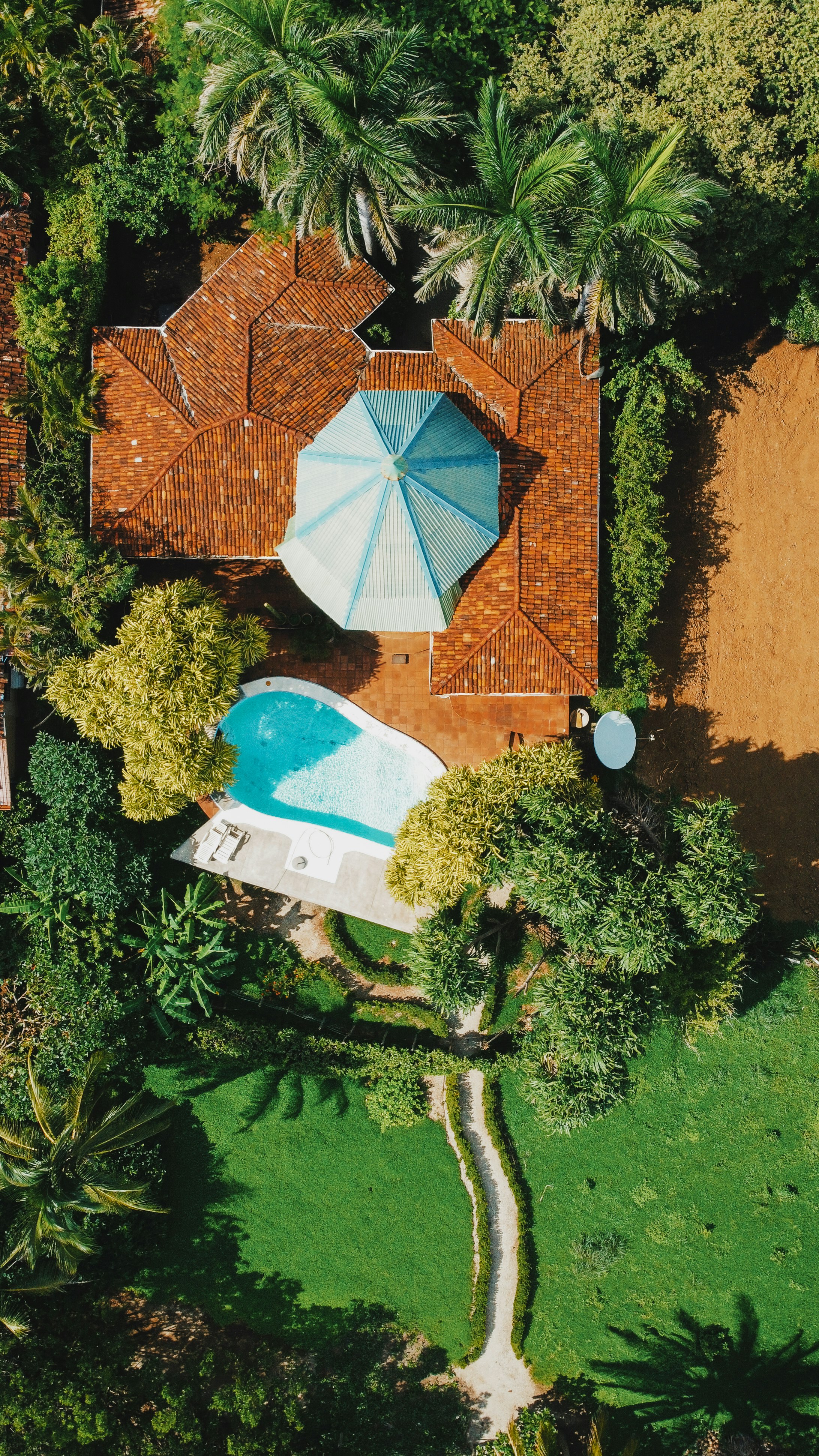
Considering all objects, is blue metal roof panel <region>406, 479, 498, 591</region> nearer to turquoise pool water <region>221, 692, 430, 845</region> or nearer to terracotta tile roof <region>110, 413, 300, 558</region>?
terracotta tile roof <region>110, 413, 300, 558</region>

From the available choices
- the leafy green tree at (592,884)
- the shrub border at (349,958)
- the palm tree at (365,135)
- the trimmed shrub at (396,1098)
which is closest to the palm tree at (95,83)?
the palm tree at (365,135)

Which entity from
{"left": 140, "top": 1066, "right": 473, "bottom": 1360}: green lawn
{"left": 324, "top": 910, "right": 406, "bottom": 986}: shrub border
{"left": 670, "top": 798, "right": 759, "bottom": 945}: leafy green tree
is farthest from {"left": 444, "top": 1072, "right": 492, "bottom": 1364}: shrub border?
{"left": 670, "top": 798, "right": 759, "bottom": 945}: leafy green tree

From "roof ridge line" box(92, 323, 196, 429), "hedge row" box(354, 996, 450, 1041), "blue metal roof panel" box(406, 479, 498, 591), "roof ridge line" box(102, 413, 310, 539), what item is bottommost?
"hedge row" box(354, 996, 450, 1041)

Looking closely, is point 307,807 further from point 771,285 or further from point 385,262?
point 771,285

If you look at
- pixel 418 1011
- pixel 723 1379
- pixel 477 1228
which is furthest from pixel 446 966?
pixel 723 1379

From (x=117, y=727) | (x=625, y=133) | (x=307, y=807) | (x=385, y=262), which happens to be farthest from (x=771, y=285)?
(x=117, y=727)
